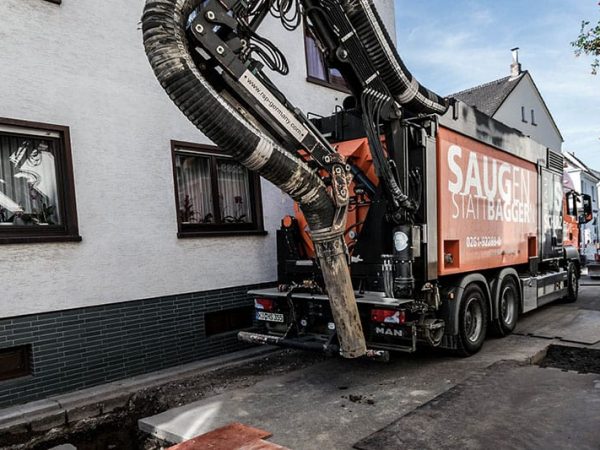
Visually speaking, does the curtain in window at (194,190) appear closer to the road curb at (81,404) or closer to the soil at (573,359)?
the road curb at (81,404)

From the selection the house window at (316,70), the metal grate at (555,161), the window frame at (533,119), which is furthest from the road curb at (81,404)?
the window frame at (533,119)

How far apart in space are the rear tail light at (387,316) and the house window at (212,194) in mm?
2855

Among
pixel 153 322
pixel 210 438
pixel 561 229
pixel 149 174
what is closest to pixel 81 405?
pixel 153 322

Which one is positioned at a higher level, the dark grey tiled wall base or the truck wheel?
the dark grey tiled wall base

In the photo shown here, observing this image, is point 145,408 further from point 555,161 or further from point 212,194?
point 555,161

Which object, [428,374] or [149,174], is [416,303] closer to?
[428,374]

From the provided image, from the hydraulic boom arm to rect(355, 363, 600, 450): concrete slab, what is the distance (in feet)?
3.14

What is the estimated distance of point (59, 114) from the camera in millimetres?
5352

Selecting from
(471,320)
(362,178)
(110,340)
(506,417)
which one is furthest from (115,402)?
(471,320)

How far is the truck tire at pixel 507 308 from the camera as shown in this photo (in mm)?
6949

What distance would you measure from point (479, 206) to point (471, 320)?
4.98 feet

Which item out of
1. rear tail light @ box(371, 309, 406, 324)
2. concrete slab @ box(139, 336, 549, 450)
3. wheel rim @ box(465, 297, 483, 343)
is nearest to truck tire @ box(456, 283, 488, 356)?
wheel rim @ box(465, 297, 483, 343)

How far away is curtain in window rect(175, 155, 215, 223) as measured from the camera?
6.71m

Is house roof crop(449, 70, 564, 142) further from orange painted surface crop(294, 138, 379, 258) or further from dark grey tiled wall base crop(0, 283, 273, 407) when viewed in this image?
dark grey tiled wall base crop(0, 283, 273, 407)
